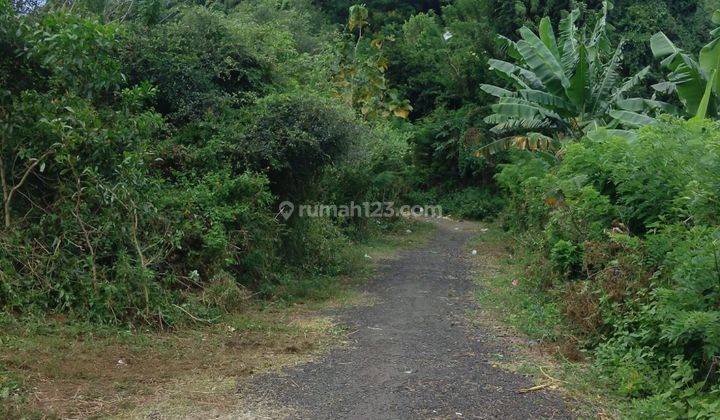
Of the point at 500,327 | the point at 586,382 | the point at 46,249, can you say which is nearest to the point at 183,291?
the point at 46,249

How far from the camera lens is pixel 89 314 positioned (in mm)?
7508

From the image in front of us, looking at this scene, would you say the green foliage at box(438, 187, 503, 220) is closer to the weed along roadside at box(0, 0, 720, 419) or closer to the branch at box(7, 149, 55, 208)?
→ the weed along roadside at box(0, 0, 720, 419)

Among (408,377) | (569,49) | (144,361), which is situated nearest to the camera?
(408,377)

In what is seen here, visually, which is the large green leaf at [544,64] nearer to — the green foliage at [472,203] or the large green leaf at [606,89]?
the large green leaf at [606,89]

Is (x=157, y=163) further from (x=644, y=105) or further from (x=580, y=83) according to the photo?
(x=644, y=105)

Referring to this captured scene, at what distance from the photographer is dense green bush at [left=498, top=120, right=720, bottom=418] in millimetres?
5473

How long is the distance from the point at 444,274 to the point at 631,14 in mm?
13006

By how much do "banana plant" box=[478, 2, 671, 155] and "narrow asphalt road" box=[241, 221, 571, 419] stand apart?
620 centimetres

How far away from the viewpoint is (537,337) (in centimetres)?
828

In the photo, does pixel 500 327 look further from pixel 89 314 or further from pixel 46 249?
pixel 46 249

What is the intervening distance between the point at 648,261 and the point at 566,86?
26.8ft

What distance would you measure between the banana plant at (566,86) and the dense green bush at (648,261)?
4745 millimetres

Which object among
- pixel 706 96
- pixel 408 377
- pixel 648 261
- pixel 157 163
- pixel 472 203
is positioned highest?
pixel 706 96

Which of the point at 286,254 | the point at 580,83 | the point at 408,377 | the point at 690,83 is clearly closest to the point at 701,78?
the point at 690,83
